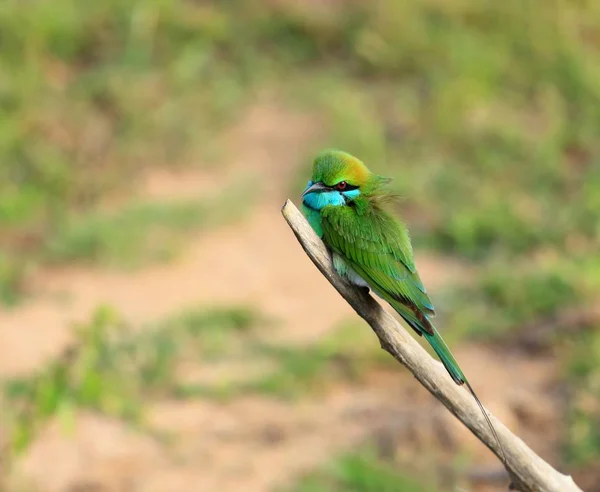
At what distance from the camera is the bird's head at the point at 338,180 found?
80.3 inches

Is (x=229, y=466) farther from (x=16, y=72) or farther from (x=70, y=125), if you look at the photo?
(x=16, y=72)

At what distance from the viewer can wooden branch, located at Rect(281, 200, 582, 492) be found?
170 cm

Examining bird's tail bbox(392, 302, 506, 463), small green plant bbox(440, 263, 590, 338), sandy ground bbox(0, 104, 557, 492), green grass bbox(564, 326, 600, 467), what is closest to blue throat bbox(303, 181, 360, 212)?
bird's tail bbox(392, 302, 506, 463)

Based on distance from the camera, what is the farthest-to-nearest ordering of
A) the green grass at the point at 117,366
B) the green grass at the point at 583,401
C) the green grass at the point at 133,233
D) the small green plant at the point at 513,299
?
the green grass at the point at 133,233
the small green plant at the point at 513,299
the green grass at the point at 583,401
the green grass at the point at 117,366

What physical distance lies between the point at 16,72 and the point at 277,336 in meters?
2.52

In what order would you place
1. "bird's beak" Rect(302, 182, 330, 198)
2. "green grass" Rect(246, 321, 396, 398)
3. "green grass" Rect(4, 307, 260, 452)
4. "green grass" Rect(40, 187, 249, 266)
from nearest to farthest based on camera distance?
1. "bird's beak" Rect(302, 182, 330, 198)
2. "green grass" Rect(4, 307, 260, 452)
3. "green grass" Rect(246, 321, 396, 398)
4. "green grass" Rect(40, 187, 249, 266)

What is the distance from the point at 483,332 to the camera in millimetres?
4203

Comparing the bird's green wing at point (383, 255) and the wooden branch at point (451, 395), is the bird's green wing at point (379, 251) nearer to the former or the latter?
the bird's green wing at point (383, 255)

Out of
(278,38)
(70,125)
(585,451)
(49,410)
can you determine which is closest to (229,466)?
(49,410)

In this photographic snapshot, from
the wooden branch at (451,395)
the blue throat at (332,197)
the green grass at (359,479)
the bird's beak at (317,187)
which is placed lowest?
the wooden branch at (451,395)

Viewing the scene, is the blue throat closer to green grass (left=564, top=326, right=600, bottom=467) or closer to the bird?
the bird

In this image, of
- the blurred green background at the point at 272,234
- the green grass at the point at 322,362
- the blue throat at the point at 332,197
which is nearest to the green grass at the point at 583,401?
the blurred green background at the point at 272,234

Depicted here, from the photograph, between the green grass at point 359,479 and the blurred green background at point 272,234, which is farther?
the blurred green background at point 272,234

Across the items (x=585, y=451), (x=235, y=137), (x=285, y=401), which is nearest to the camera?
(x=585, y=451)
